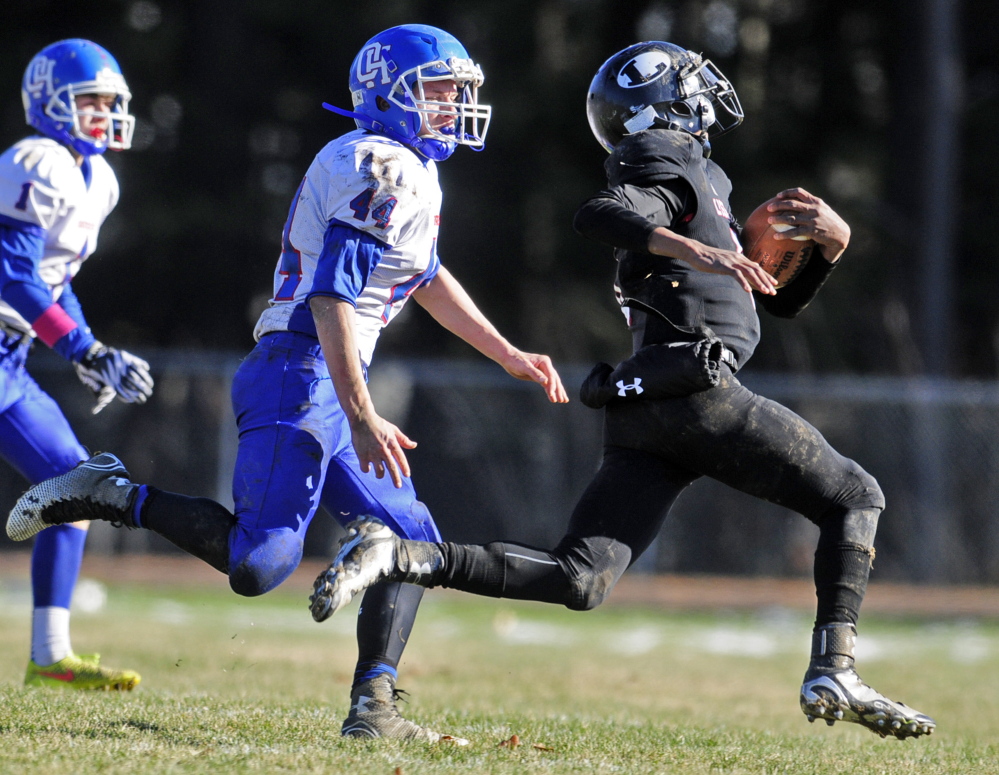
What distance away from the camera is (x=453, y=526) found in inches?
529

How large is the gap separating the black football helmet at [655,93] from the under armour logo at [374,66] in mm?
700

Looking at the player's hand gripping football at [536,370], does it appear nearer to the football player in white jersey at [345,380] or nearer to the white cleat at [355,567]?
the football player in white jersey at [345,380]

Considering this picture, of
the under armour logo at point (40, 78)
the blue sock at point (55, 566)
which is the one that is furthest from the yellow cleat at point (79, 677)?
the under armour logo at point (40, 78)

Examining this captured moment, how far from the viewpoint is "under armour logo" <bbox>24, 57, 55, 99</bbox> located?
515cm

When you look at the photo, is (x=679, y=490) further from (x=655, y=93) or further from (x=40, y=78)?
(x=40, y=78)

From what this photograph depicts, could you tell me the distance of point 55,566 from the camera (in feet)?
17.0

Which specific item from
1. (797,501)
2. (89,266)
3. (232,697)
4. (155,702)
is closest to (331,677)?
(232,697)

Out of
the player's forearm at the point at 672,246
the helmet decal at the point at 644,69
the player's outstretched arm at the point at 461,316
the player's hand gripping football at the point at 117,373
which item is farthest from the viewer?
the player's hand gripping football at the point at 117,373

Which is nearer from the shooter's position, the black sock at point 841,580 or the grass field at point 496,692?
the grass field at point 496,692

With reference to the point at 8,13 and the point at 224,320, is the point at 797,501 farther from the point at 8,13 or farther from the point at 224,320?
the point at 8,13

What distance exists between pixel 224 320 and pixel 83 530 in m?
12.3

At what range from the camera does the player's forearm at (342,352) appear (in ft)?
11.8

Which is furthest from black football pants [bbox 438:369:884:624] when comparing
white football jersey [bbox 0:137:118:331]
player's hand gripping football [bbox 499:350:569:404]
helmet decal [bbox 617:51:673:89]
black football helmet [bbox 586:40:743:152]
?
white football jersey [bbox 0:137:118:331]

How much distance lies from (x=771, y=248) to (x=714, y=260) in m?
0.72
